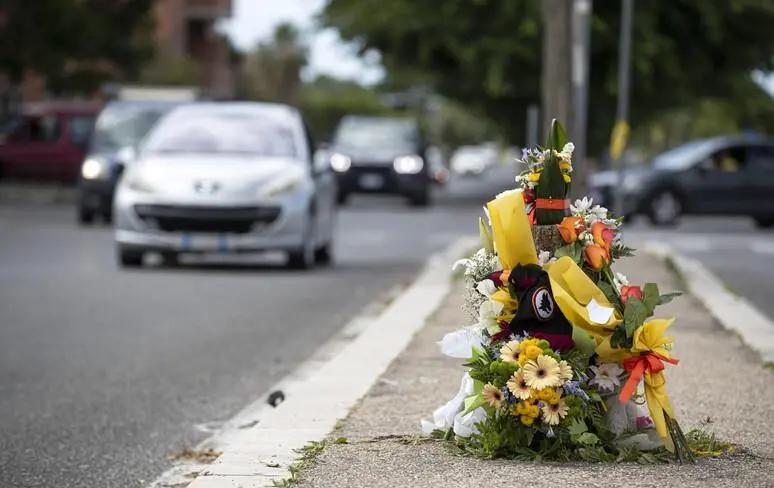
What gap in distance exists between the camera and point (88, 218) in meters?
27.6

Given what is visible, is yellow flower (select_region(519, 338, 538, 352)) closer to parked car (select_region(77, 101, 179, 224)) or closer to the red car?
parked car (select_region(77, 101, 179, 224))

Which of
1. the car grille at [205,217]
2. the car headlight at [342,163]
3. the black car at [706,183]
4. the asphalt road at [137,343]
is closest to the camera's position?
the asphalt road at [137,343]

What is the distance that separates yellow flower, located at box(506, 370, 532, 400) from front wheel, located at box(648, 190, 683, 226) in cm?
2593

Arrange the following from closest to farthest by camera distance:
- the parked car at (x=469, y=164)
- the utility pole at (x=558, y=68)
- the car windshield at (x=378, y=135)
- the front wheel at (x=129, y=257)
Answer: the front wheel at (x=129, y=257)
the utility pole at (x=558, y=68)
the car windshield at (x=378, y=135)
the parked car at (x=469, y=164)

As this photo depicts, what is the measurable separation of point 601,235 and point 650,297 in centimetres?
34

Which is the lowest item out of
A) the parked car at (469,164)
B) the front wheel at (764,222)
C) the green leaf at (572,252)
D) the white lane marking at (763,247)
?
the parked car at (469,164)

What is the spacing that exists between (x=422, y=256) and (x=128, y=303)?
295 inches

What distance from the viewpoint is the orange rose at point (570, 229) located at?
6395mm

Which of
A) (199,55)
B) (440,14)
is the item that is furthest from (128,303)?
(199,55)

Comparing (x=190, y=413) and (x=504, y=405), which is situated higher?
(x=504, y=405)

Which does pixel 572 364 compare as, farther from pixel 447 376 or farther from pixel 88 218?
pixel 88 218

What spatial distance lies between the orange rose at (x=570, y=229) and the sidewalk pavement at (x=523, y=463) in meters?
0.79

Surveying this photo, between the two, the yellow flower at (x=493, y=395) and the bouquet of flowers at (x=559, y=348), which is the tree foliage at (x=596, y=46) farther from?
the yellow flower at (x=493, y=395)

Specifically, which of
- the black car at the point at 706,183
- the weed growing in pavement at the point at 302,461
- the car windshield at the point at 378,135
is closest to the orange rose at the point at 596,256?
the weed growing in pavement at the point at 302,461
